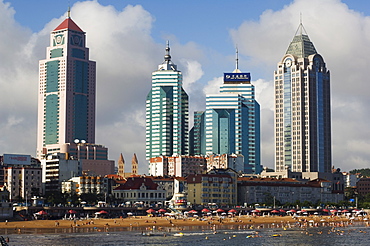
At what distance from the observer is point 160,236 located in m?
150

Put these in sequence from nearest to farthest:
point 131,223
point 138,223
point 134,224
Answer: point 134,224
point 131,223
point 138,223

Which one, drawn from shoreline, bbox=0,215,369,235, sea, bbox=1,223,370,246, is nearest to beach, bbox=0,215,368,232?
shoreline, bbox=0,215,369,235

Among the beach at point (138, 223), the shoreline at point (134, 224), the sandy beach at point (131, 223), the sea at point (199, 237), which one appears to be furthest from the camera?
the beach at point (138, 223)

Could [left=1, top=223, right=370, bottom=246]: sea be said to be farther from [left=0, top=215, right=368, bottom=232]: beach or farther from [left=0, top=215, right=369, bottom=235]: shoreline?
[left=0, top=215, right=368, bottom=232]: beach

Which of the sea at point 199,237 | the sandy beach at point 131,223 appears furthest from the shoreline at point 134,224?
the sea at point 199,237

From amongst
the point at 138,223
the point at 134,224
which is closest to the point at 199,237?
the point at 134,224

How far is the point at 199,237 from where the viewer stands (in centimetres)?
14712

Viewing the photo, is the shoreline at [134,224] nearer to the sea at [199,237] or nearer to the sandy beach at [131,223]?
the sandy beach at [131,223]

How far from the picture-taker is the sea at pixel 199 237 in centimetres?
13538

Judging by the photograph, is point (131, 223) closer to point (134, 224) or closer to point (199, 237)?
point (134, 224)

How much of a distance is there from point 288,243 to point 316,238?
14.6 m

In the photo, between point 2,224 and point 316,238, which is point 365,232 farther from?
point 2,224

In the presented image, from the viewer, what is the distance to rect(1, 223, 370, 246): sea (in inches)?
5330

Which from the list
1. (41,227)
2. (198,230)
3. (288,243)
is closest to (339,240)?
(288,243)
